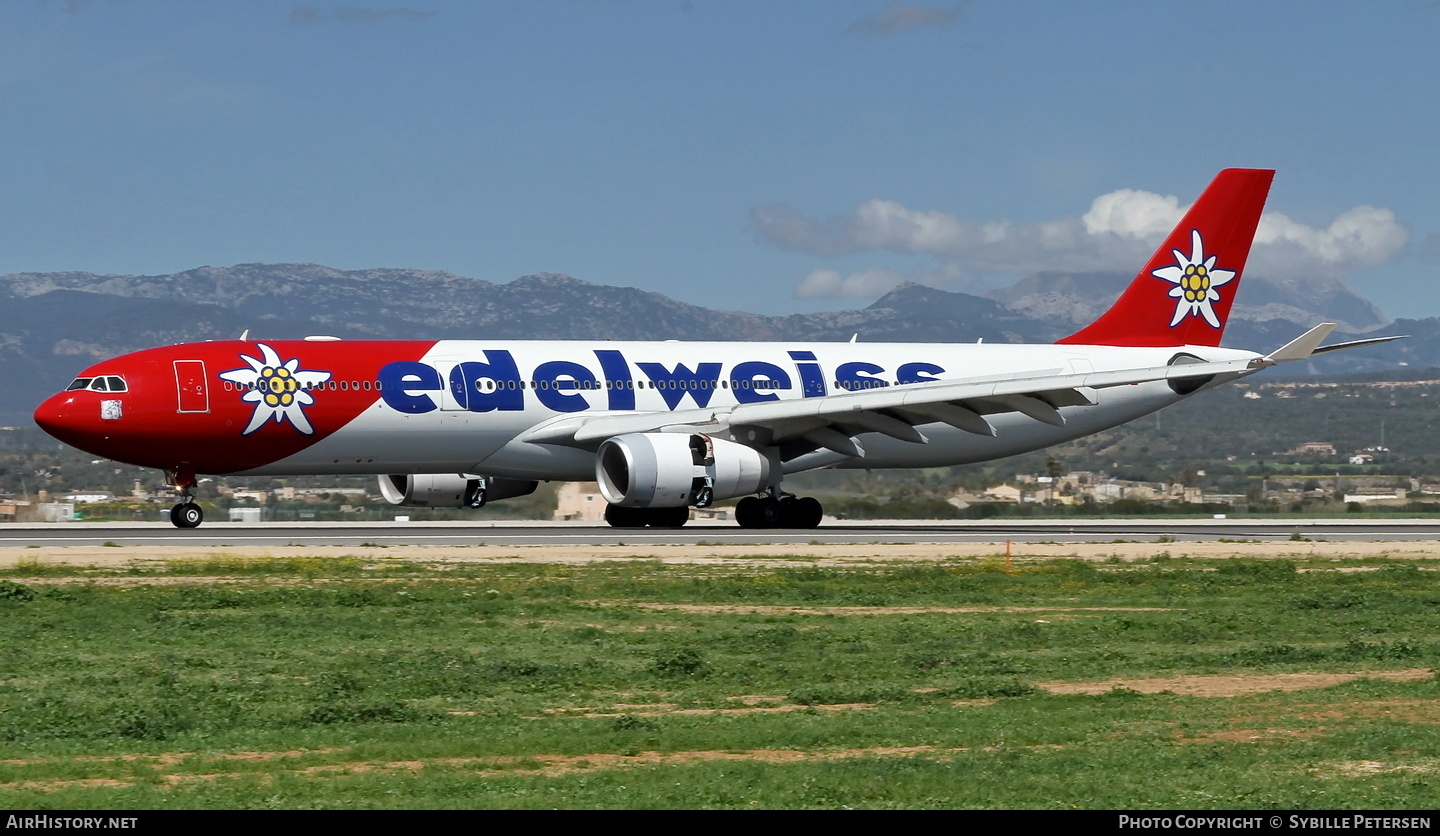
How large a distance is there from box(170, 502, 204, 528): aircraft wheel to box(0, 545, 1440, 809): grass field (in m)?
13.3

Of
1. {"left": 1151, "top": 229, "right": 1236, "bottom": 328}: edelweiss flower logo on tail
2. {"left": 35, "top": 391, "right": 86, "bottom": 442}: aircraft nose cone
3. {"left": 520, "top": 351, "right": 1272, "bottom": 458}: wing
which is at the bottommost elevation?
{"left": 520, "top": 351, "right": 1272, "bottom": 458}: wing

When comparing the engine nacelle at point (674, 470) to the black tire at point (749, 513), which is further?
the black tire at point (749, 513)

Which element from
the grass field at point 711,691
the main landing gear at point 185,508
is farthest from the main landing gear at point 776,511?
the grass field at point 711,691

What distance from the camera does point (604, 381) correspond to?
124ft

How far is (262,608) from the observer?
66.1 ft

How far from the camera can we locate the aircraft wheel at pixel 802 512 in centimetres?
3934

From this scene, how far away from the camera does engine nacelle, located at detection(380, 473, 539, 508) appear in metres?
40.2

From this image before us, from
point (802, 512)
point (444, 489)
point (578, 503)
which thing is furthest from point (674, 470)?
point (578, 503)

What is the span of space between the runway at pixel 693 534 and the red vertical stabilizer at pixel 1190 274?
488cm

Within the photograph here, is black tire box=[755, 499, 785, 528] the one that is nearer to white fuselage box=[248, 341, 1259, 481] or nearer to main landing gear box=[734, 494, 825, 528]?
main landing gear box=[734, 494, 825, 528]

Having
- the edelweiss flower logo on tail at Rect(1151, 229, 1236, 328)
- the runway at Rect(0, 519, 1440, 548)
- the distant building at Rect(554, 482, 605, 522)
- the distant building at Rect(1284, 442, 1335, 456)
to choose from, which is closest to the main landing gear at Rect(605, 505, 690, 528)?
the runway at Rect(0, 519, 1440, 548)

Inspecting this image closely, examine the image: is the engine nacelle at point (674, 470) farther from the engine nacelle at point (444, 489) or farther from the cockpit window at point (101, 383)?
the cockpit window at point (101, 383)

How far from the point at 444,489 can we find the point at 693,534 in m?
6.93

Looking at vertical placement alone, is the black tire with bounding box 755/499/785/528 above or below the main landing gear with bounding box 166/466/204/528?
below
